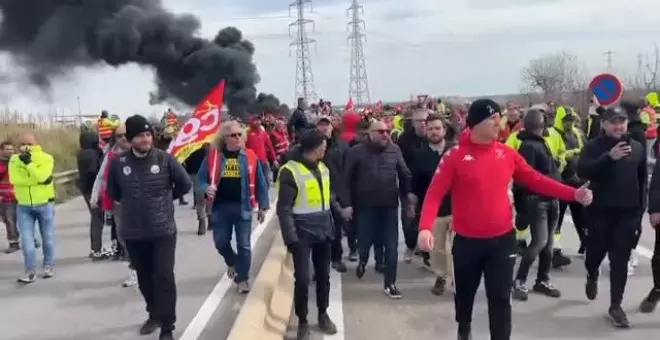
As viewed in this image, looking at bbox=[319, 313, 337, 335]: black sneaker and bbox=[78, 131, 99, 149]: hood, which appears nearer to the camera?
bbox=[319, 313, 337, 335]: black sneaker

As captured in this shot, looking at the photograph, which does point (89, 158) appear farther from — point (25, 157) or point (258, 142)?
point (258, 142)

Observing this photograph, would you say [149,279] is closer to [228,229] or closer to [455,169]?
[228,229]

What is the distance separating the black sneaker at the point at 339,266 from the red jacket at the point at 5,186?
485 centimetres

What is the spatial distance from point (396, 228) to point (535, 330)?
6.90ft

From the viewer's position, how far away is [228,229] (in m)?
8.73

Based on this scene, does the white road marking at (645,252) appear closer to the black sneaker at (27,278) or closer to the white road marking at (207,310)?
the white road marking at (207,310)

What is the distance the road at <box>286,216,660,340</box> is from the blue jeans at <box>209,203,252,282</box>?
2.67ft

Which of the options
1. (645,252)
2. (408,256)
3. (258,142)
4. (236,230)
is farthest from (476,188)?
(258,142)

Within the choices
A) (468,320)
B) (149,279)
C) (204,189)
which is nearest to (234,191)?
(204,189)

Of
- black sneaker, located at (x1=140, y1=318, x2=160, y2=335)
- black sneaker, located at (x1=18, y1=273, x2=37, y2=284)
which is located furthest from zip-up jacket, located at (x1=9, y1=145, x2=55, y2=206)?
black sneaker, located at (x1=140, y1=318, x2=160, y2=335)

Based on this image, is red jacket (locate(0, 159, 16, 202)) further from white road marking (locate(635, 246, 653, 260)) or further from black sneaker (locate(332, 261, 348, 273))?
white road marking (locate(635, 246, 653, 260))

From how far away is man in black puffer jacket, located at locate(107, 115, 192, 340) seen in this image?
6797 mm

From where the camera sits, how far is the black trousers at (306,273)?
679cm

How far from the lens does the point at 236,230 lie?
8703 mm
